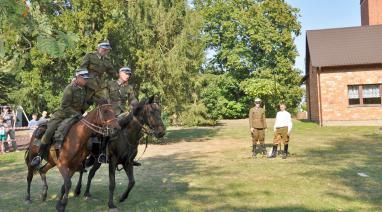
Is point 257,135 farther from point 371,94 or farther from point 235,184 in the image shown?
point 371,94

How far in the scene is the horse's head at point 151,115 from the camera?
8570 mm

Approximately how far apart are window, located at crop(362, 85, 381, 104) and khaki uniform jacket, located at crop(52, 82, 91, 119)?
30.1m

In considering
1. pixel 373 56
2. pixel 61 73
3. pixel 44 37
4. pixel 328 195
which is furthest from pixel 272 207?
pixel 373 56

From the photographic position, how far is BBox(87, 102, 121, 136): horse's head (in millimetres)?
7789

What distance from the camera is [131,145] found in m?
8.91

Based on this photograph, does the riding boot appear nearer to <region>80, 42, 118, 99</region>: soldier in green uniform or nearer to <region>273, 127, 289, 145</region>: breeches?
<region>80, 42, 118, 99</region>: soldier in green uniform

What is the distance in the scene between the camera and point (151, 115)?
8656 millimetres

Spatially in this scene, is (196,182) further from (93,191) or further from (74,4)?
(74,4)

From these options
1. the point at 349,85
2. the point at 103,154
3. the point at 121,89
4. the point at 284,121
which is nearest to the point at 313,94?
the point at 349,85

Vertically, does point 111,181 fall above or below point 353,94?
below

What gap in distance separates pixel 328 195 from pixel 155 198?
12.4 ft

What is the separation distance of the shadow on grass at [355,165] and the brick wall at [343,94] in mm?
11734

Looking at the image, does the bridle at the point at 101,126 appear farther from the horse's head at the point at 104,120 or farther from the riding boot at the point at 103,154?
the riding boot at the point at 103,154

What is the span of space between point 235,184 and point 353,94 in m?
26.6
